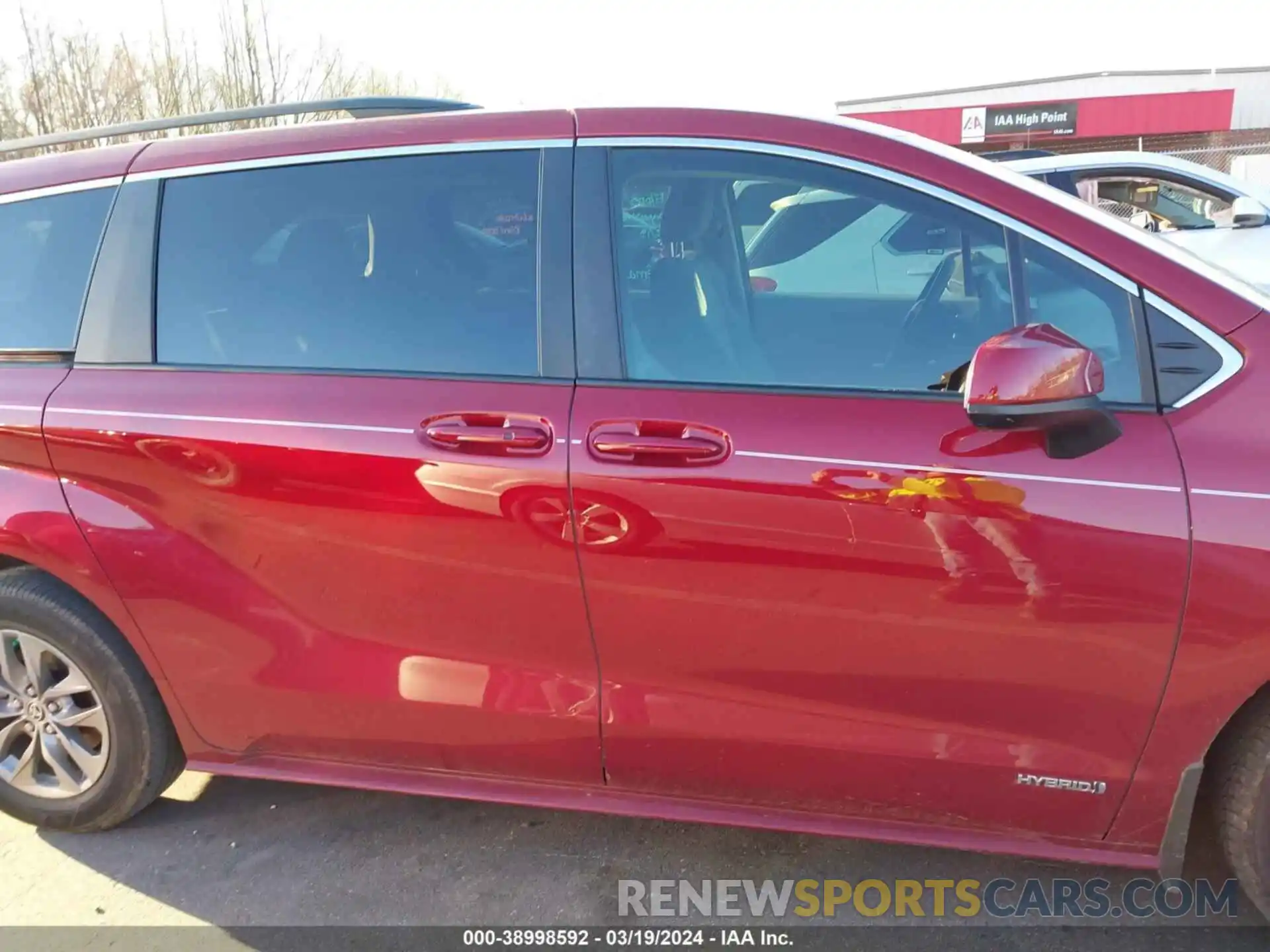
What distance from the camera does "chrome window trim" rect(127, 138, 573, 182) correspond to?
2.15 m

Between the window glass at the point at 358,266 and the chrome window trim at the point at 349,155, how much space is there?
0.01 metres

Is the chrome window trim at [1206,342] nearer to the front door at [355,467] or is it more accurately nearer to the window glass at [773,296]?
the window glass at [773,296]

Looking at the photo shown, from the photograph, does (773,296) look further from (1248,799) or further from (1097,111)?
(1097,111)

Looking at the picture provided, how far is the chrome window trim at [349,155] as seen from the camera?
2.15 m

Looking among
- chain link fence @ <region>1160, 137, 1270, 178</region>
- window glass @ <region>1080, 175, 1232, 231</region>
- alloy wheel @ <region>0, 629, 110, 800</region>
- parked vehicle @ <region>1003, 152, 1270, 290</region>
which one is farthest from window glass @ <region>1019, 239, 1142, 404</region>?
chain link fence @ <region>1160, 137, 1270, 178</region>

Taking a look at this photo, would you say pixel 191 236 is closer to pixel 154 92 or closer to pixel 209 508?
pixel 209 508

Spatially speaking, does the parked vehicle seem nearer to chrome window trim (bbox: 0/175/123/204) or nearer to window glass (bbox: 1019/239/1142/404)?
window glass (bbox: 1019/239/1142/404)

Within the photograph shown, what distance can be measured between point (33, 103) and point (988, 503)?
22574mm

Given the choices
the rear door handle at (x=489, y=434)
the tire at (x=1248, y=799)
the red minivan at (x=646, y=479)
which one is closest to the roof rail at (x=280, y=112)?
the red minivan at (x=646, y=479)

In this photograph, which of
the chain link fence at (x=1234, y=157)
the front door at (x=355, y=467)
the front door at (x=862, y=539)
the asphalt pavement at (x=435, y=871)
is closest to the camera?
the front door at (x=862, y=539)

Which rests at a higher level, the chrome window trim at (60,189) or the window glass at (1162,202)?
Result: the chrome window trim at (60,189)

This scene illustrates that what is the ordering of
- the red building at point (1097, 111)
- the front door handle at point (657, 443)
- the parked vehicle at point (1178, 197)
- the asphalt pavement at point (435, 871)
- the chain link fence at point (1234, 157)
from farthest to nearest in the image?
the red building at point (1097, 111) < the chain link fence at point (1234, 157) < the parked vehicle at point (1178, 197) < the asphalt pavement at point (435, 871) < the front door handle at point (657, 443)

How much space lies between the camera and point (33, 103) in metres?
18.7

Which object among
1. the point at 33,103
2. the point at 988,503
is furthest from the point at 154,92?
the point at 988,503
